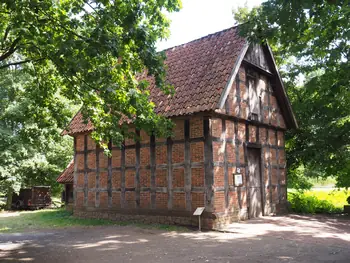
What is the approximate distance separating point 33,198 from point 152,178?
1470cm

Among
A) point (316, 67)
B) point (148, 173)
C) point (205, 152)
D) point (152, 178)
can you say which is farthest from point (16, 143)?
point (316, 67)

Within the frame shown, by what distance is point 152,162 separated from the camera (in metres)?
12.8

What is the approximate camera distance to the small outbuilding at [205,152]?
11414 mm

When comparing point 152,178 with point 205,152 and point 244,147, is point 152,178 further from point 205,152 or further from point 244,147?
point 244,147

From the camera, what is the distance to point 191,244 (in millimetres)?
9023

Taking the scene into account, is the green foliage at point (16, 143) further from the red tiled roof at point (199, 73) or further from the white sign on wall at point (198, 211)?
the white sign on wall at point (198, 211)

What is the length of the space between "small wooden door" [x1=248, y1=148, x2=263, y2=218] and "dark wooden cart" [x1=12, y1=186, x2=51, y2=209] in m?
16.8

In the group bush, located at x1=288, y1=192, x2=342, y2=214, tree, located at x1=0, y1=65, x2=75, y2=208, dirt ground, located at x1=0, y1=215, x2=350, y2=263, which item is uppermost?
tree, located at x1=0, y1=65, x2=75, y2=208

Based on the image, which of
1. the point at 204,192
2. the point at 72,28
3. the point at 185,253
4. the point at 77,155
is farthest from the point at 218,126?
the point at 77,155

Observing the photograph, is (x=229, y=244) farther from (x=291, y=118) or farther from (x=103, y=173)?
(x=291, y=118)

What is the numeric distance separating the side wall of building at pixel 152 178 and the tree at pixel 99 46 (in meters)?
1.67

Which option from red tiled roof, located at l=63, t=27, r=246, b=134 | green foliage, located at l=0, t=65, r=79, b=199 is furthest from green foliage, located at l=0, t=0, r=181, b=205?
green foliage, located at l=0, t=65, r=79, b=199

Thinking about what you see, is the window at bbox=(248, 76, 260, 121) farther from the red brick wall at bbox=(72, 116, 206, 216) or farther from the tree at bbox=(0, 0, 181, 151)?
the tree at bbox=(0, 0, 181, 151)

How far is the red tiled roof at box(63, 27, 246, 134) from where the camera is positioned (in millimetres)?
11422
